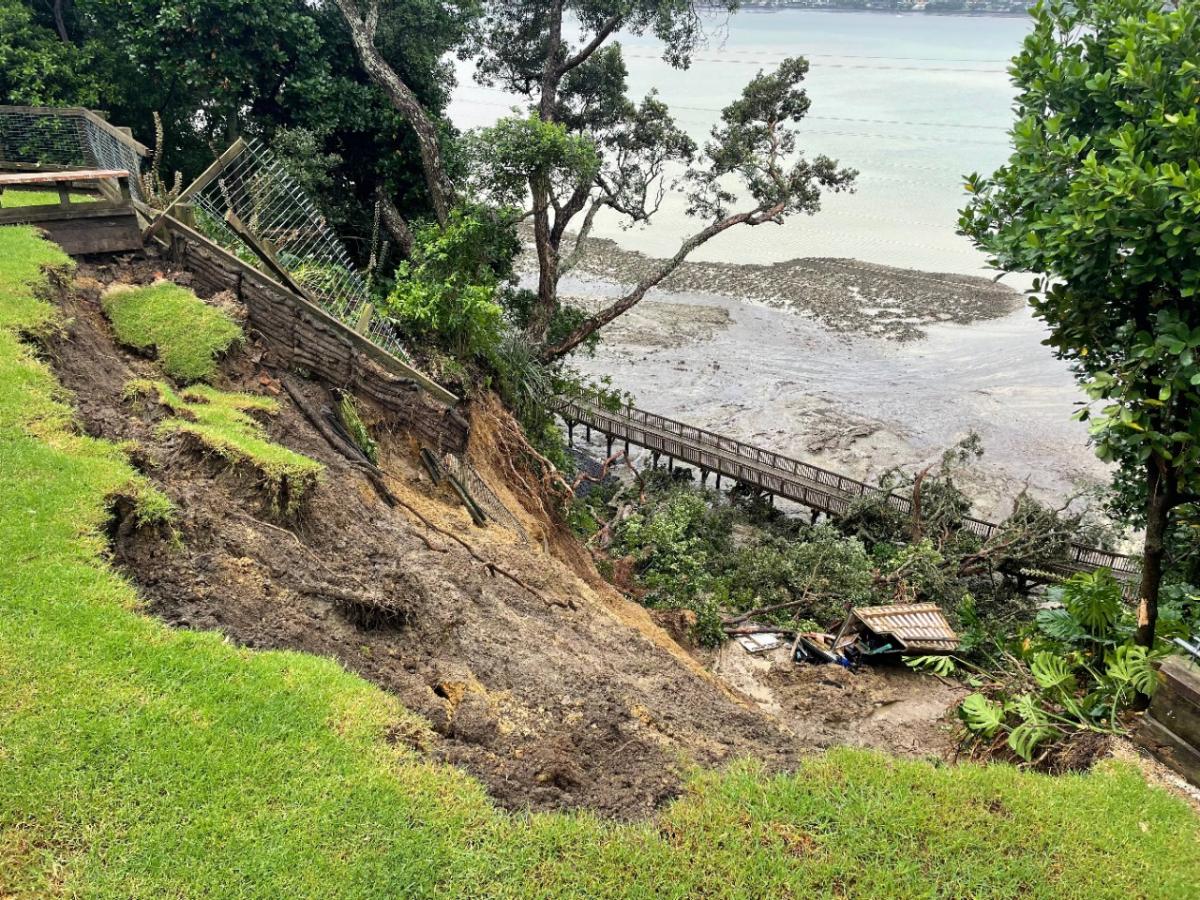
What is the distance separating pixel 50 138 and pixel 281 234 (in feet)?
15.9

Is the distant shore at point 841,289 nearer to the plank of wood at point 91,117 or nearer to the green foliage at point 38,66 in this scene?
the green foliage at point 38,66

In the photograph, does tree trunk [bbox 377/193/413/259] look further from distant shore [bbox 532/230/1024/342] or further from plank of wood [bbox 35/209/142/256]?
Result: distant shore [bbox 532/230/1024/342]

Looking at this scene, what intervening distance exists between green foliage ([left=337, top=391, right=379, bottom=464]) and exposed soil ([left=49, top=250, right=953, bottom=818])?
0.26 meters

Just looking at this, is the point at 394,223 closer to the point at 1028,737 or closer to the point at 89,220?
the point at 89,220

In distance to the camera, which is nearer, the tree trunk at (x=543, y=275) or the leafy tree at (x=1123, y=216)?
the leafy tree at (x=1123, y=216)

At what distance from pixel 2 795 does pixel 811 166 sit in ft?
67.2

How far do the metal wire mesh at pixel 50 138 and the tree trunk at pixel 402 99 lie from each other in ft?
19.2

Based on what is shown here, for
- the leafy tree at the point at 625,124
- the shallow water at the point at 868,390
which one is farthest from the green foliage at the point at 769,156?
the shallow water at the point at 868,390

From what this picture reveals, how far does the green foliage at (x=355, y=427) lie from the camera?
883 centimetres

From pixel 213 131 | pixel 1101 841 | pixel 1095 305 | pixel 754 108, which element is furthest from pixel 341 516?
pixel 754 108

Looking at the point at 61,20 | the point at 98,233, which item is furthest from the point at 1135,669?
the point at 61,20

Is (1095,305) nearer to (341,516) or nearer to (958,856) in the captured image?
(958,856)

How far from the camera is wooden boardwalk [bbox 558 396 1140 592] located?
18802mm

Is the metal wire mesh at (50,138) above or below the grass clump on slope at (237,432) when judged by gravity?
above
